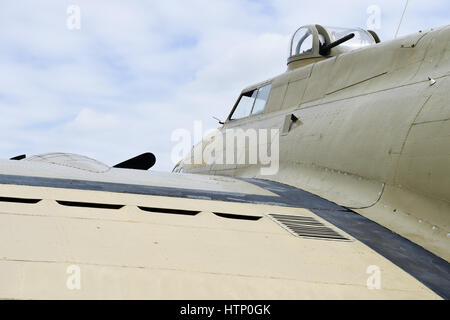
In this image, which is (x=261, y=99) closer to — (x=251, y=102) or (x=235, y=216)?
(x=251, y=102)

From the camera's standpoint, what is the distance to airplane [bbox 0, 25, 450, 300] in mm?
3041

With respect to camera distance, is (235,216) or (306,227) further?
(235,216)

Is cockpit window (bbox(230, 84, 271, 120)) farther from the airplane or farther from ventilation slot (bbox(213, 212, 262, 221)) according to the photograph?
ventilation slot (bbox(213, 212, 262, 221))

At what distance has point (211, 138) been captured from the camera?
12.0m

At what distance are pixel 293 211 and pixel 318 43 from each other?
563 centimetres

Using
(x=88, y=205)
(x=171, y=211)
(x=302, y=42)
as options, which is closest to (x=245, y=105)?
(x=302, y=42)

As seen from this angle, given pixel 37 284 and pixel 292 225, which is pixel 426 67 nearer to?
pixel 292 225

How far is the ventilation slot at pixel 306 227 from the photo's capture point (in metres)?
4.37

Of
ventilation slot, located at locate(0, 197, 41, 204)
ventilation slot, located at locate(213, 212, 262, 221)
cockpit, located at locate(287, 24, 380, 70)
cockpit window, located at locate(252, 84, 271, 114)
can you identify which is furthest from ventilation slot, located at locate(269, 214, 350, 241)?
cockpit, located at locate(287, 24, 380, 70)

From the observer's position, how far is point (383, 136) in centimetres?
561

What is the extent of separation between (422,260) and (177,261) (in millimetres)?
2008

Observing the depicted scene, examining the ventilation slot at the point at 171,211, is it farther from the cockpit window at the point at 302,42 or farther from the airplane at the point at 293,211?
the cockpit window at the point at 302,42

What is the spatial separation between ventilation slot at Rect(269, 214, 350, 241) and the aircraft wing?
0.01 metres
